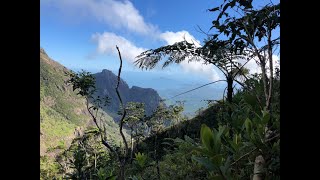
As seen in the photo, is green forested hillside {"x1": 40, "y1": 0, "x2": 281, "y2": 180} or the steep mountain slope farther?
the steep mountain slope

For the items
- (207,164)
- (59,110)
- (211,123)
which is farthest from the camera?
(59,110)

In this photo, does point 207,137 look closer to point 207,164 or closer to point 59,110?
point 207,164

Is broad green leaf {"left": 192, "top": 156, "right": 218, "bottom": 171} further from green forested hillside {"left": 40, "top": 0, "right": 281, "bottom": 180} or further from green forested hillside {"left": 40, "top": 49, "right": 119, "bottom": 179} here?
green forested hillside {"left": 40, "top": 49, "right": 119, "bottom": 179}

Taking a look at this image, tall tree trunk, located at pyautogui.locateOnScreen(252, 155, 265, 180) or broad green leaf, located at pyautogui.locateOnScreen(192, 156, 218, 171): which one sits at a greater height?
broad green leaf, located at pyautogui.locateOnScreen(192, 156, 218, 171)

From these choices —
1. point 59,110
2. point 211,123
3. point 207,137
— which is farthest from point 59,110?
point 207,137

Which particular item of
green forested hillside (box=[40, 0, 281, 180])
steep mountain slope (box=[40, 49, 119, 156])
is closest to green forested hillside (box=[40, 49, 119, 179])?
steep mountain slope (box=[40, 49, 119, 156])

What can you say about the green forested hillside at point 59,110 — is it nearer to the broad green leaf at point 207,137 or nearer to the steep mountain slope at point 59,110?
the steep mountain slope at point 59,110

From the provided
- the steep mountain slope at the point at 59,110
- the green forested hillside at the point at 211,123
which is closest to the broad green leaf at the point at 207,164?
the green forested hillside at the point at 211,123
